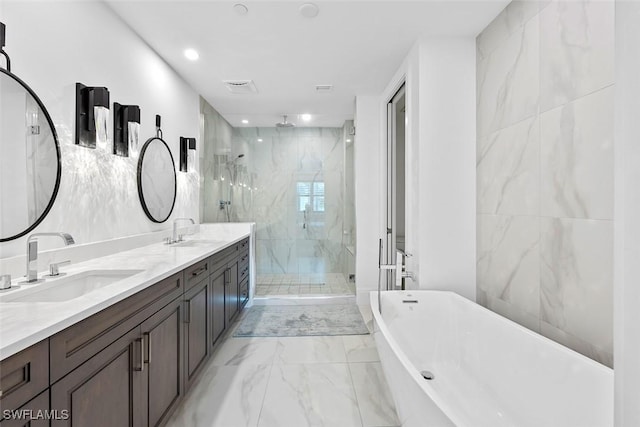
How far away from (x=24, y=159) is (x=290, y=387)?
2.00 m

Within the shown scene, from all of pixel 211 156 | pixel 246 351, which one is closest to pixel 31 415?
pixel 246 351

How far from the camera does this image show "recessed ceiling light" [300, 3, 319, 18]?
2.08 m

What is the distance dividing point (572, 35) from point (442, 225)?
1362mm

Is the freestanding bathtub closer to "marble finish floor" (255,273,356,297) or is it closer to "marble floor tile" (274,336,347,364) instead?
"marble floor tile" (274,336,347,364)

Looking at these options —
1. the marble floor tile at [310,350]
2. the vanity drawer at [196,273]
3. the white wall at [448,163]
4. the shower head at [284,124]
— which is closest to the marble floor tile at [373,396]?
the marble floor tile at [310,350]

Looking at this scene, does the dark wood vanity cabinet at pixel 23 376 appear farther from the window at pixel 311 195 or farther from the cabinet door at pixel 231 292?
the window at pixel 311 195

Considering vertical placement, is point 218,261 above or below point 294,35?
below

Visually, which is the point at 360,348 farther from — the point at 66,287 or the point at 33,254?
the point at 33,254

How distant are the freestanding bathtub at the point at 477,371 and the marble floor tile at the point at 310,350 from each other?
0.69 meters

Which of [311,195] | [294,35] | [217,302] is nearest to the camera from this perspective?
[294,35]

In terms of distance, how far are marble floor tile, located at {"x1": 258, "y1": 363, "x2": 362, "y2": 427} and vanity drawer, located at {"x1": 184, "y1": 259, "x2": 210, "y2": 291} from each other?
2.91 ft

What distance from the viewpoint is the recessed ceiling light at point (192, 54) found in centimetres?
263

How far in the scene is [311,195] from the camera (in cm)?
511

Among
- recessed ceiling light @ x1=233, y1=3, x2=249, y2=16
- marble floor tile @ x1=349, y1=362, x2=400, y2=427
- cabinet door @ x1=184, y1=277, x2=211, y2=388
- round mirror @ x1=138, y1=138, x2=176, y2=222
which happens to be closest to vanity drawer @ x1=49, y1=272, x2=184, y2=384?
cabinet door @ x1=184, y1=277, x2=211, y2=388
